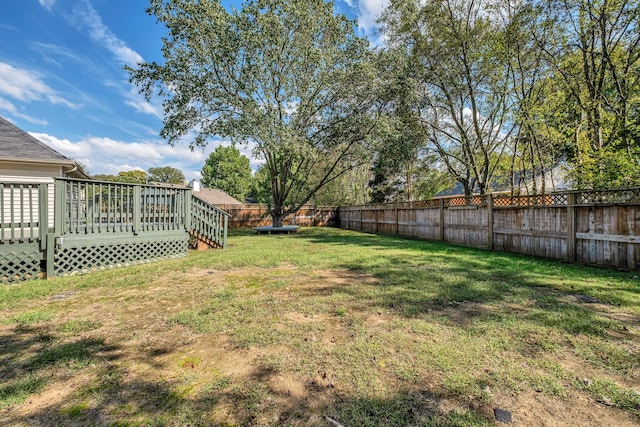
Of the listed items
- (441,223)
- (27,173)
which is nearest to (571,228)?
(441,223)

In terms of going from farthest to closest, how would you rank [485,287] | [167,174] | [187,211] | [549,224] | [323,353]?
[167,174] < [187,211] < [549,224] < [485,287] < [323,353]

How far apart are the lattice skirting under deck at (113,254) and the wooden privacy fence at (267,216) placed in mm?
10975

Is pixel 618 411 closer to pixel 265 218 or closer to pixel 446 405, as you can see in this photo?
pixel 446 405

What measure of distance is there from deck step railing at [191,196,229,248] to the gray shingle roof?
4.42 m

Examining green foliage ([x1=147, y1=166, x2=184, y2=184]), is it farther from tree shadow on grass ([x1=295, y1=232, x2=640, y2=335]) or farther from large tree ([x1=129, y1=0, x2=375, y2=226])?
tree shadow on grass ([x1=295, y1=232, x2=640, y2=335])

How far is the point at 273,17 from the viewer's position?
10.0m

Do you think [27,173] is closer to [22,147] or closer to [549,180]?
[22,147]

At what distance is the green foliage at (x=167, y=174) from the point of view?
182ft

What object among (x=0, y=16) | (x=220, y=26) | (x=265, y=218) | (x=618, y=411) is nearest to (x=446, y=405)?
(x=618, y=411)

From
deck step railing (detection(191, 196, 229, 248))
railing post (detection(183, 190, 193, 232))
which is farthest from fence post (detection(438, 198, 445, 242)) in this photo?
railing post (detection(183, 190, 193, 232))

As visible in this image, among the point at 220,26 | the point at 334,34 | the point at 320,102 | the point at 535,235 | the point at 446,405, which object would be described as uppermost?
the point at 334,34

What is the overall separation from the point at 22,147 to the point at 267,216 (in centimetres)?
1223

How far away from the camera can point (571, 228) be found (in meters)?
6.13

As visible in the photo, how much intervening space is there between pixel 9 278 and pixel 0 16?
Answer: 9.33 m
